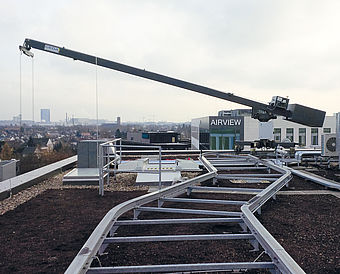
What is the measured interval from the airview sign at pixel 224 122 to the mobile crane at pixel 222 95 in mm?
22165

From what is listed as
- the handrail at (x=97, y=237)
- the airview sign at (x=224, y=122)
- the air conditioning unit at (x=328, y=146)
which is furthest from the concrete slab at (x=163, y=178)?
the airview sign at (x=224, y=122)

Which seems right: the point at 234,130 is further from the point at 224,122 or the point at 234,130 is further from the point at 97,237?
the point at 97,237

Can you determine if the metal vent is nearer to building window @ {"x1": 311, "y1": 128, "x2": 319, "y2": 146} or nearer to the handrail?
the handrail

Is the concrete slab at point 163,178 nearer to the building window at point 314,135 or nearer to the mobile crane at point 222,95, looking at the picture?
the mobile crane at point 222,95

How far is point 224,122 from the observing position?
31.2 meters

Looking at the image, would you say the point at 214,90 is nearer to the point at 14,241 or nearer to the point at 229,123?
the point at 14,241

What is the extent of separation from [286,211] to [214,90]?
5173 mm

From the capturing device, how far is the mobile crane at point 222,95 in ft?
27.2

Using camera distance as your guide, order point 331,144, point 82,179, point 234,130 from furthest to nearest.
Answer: point 234,130 < point 331,144 < point 82,179

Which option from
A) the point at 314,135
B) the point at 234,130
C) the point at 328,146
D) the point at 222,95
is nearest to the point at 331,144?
the point at 328,146

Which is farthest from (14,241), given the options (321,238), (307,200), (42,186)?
(307,200)

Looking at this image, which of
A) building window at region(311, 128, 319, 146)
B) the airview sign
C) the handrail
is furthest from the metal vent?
building window at region(311, 128, 319, 146)

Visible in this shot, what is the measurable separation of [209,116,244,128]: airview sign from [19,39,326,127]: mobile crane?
72.7 ft

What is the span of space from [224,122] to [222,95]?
22.8 meters
